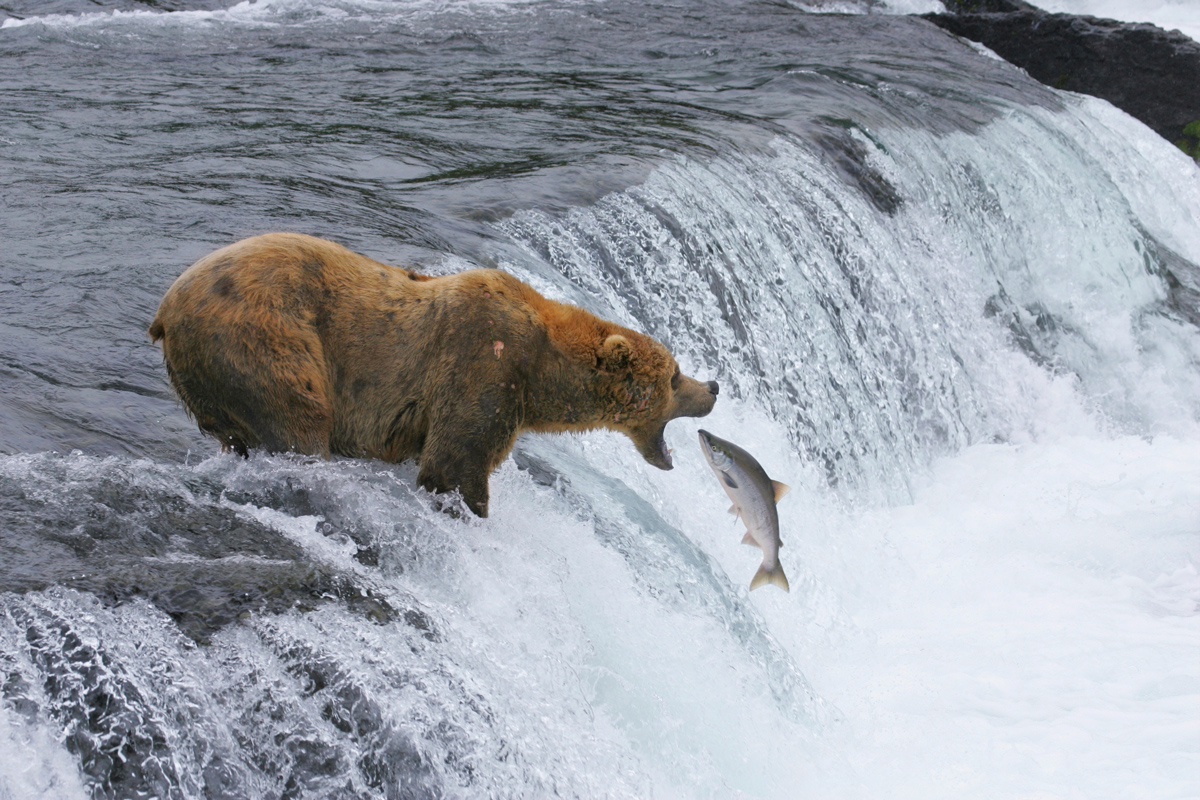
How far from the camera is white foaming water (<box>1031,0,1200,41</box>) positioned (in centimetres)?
1870

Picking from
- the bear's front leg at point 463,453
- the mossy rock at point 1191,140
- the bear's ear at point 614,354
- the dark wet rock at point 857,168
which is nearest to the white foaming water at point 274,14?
the dark wet rock at point 857,168

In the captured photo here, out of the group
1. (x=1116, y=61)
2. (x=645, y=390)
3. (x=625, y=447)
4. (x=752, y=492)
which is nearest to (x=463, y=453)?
(x=645, y=390)

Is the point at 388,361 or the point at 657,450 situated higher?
the point at 388,361

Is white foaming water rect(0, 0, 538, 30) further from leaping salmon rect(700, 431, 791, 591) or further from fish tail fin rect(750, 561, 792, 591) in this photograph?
fish tail fin rect(750, 561, 792, 591)

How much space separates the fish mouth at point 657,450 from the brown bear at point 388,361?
0.32 ft

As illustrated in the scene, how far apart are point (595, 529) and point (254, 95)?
6544 millimetres

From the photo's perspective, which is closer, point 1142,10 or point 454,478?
point 454,478

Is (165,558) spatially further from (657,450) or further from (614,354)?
(657,450)

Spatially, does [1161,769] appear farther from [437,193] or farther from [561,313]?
[437,193]

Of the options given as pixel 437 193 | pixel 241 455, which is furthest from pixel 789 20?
pixel 241 455

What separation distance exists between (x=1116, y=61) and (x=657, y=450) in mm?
13526

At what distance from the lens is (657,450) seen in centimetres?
438

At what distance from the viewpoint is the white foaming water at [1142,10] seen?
1870 cm

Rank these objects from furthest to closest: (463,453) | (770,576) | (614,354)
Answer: (770,576) < (614,354) < (463,453)
